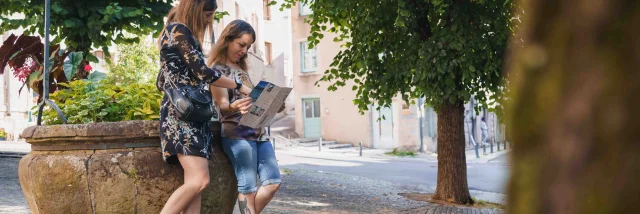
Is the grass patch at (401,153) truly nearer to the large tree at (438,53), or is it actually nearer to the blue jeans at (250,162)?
the large tree at (438,53)

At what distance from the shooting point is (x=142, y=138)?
14.0ft

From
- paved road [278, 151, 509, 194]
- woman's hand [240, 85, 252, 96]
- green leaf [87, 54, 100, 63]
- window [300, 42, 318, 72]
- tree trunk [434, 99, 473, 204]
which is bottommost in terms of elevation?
paved road [278, 151, 509, 194]

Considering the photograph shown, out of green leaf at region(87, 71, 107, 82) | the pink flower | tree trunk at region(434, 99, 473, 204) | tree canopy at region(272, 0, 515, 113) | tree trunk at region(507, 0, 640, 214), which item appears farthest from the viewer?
tree trunk at region(434, 99, 473, 204)

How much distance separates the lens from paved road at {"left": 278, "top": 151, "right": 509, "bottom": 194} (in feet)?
54.1

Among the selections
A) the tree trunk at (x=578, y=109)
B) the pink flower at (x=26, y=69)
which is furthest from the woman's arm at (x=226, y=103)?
the pink flower at (x=26, y=69)

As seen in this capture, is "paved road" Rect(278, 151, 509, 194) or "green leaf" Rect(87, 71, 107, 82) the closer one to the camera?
"green leaf" Rect(87, 71, 107, 82)

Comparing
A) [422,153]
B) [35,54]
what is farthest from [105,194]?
[422,153]

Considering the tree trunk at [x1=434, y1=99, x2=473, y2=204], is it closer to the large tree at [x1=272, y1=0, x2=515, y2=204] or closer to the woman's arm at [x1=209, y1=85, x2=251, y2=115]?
the large tree at [x1=272, y1=0, x2=515, y2=204]

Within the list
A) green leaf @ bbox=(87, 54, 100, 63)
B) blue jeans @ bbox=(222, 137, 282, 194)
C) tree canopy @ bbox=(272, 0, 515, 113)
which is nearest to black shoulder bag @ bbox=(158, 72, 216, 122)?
blue jeans @ bbox=(222, 137, 282, 194)

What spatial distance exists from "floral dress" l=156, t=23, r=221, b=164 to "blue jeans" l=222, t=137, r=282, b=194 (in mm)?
521

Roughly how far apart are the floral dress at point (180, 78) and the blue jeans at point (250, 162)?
0.52 meters

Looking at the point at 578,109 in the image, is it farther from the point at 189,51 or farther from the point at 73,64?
the point at 73,64

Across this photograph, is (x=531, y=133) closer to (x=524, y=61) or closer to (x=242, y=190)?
(x=524, y=61)

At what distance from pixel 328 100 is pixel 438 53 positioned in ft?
78.9
